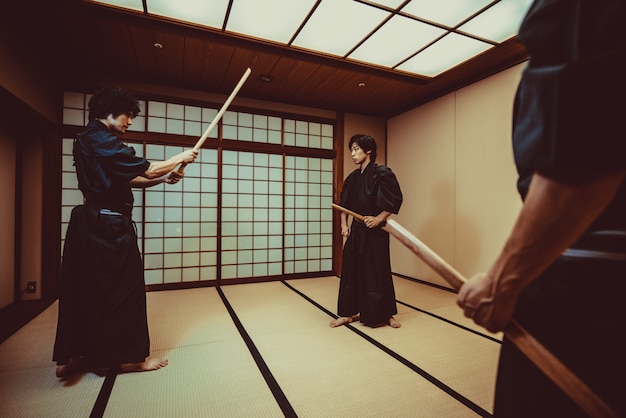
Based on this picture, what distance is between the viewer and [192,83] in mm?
4188

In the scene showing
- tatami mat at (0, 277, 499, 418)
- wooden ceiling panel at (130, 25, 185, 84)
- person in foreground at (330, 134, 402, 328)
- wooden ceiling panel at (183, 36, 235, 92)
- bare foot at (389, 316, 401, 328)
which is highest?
wooden ceiling panel at (183, 36, 235, 92)

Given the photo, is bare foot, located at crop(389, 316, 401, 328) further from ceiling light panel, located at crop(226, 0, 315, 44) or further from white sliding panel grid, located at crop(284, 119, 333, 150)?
white sliding panel grid, located at crop(284, 119, 333, 150)

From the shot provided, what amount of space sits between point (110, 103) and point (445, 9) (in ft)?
9.41

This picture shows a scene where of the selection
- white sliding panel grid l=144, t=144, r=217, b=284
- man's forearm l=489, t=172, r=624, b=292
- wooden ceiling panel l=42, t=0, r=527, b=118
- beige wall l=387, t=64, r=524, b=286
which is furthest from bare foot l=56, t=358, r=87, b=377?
beige wall l=387, t=64, r=524, b=286

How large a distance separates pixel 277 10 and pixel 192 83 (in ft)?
6.39

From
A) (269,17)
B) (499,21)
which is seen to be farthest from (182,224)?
(499,21)

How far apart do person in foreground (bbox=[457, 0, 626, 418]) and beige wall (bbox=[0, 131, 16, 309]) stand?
448 centimetres

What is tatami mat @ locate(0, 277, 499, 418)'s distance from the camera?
162 centimetres

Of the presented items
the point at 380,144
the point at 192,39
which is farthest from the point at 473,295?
the point at 380,144

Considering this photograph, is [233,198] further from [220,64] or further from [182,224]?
[220,64]

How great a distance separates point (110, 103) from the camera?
1.89 meters

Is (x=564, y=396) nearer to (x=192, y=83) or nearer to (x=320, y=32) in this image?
(x=320, y=32)

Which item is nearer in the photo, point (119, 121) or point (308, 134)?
point (119, 121)

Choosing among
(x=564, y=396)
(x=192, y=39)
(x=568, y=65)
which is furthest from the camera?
(x=192, y=39)
